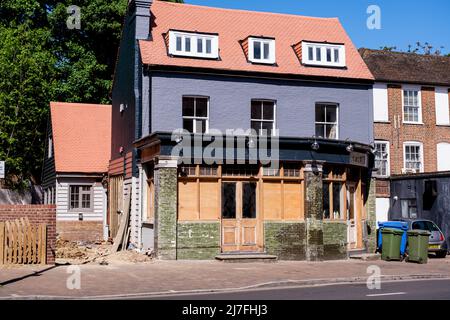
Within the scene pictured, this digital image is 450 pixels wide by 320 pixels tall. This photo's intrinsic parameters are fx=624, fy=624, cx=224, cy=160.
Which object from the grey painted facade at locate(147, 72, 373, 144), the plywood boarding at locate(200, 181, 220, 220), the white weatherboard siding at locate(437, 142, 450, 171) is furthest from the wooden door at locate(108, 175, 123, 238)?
the white weatherboard siding at locate(437, 142, 450, 171)

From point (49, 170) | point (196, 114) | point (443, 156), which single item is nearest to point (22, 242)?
point (196, 114)

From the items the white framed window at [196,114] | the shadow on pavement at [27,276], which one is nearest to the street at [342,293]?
the shadow on pavement at [27,276]

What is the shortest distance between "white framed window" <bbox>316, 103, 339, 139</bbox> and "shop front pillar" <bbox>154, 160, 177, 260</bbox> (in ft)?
27.9

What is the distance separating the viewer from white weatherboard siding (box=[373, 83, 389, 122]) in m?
33.7

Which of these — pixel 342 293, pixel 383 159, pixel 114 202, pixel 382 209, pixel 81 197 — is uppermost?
→ pixel 383 159

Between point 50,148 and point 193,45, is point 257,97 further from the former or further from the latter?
point 50,148

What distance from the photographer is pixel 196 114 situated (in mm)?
26062

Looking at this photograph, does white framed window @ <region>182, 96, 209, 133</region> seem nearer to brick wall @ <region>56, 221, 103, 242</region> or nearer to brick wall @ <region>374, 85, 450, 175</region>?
brick wall @ <region>56, 221, 103, 242</region>

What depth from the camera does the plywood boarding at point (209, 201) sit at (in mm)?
23078

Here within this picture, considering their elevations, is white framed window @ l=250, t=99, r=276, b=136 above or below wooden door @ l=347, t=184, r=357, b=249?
above

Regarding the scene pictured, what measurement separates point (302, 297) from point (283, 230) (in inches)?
378

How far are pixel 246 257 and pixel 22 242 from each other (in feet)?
25.6

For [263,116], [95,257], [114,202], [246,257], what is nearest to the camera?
[246,257]
